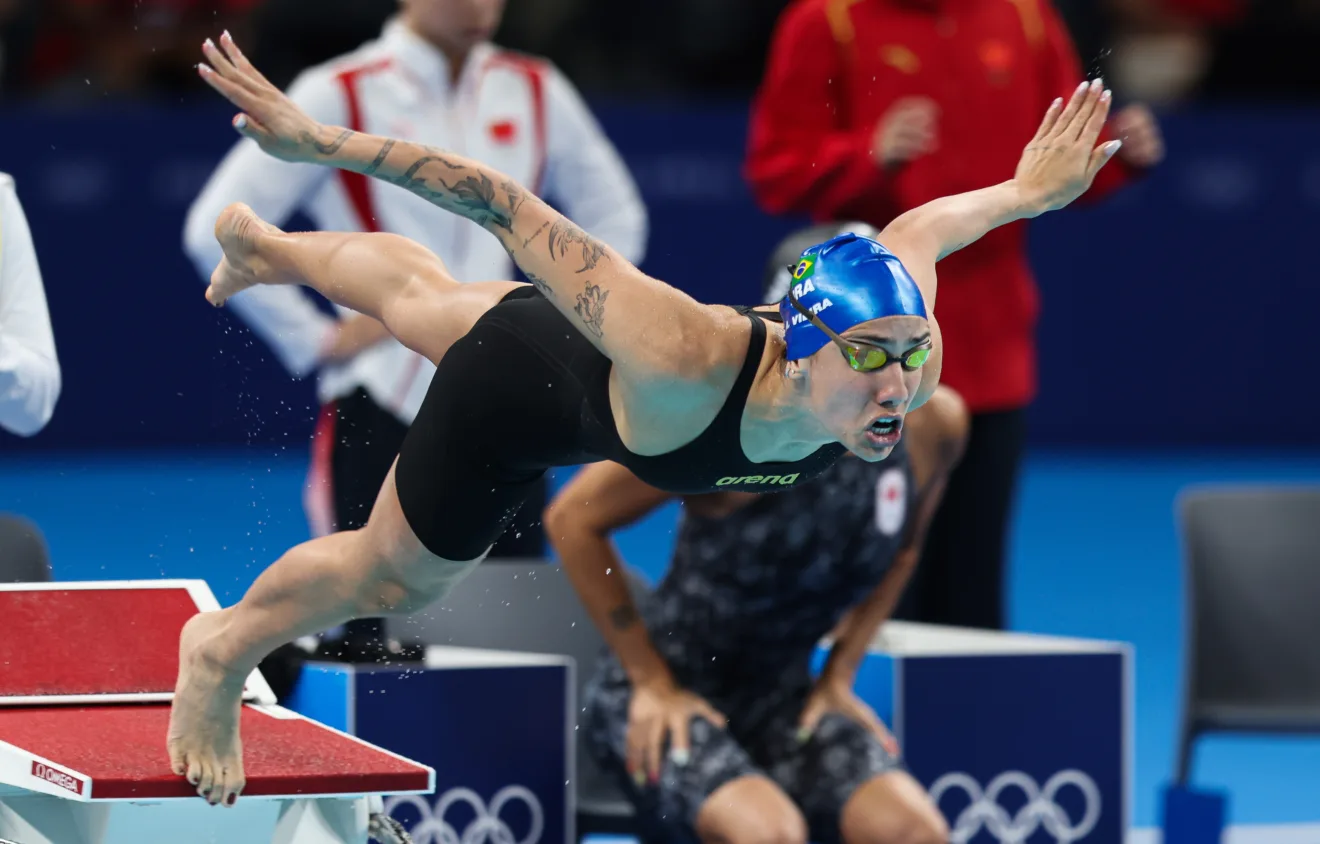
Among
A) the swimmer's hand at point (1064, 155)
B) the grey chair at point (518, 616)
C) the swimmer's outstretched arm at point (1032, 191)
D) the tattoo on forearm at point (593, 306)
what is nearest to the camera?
the tattoo on forearm at point (593, 306)

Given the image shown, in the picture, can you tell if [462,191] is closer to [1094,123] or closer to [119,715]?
[1094,123]

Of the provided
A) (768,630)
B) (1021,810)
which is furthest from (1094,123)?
(1021,810)

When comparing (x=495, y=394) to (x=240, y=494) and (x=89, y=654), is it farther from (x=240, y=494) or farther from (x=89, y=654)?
(x=240, y=494)

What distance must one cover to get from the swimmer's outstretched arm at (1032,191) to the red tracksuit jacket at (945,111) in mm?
2057

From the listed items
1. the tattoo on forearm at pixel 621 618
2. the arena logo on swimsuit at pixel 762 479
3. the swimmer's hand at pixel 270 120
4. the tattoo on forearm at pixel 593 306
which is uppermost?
the swimmer's hand at pixel 270 120

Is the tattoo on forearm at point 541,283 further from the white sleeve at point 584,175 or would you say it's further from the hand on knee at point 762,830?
the white sleeve at point 584,175

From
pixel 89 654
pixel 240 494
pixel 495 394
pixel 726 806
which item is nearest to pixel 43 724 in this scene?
pixel 89 654

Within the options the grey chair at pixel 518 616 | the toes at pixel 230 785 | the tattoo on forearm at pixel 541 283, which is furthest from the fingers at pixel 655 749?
the tattoo on forearm at pixel 541 283

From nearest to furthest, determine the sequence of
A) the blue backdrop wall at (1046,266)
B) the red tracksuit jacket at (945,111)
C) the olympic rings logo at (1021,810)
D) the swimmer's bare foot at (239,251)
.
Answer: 1. the swimmer's bare foot at (239,251)
2. the olympic rings logo at (1021,810)
3. the red tracksuit jacket at (945,111)
4. the blue backdrop wall at (1046,266)

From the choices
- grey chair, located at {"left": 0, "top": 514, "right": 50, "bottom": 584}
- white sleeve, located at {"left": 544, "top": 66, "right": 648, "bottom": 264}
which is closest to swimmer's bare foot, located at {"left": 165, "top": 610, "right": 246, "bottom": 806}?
grey chair, located at {"left": 0, "top": 514, "right": 50, "bottom": 584}

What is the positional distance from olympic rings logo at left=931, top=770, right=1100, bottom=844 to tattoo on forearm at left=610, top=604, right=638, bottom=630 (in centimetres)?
99

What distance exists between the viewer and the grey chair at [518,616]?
6.45m

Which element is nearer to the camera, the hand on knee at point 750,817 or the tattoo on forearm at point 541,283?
the tattoo on forearm at point 541,283

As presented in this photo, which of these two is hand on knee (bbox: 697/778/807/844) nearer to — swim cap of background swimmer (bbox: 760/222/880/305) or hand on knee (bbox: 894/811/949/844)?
hand on knee (bbox: 894/811/949/844)
